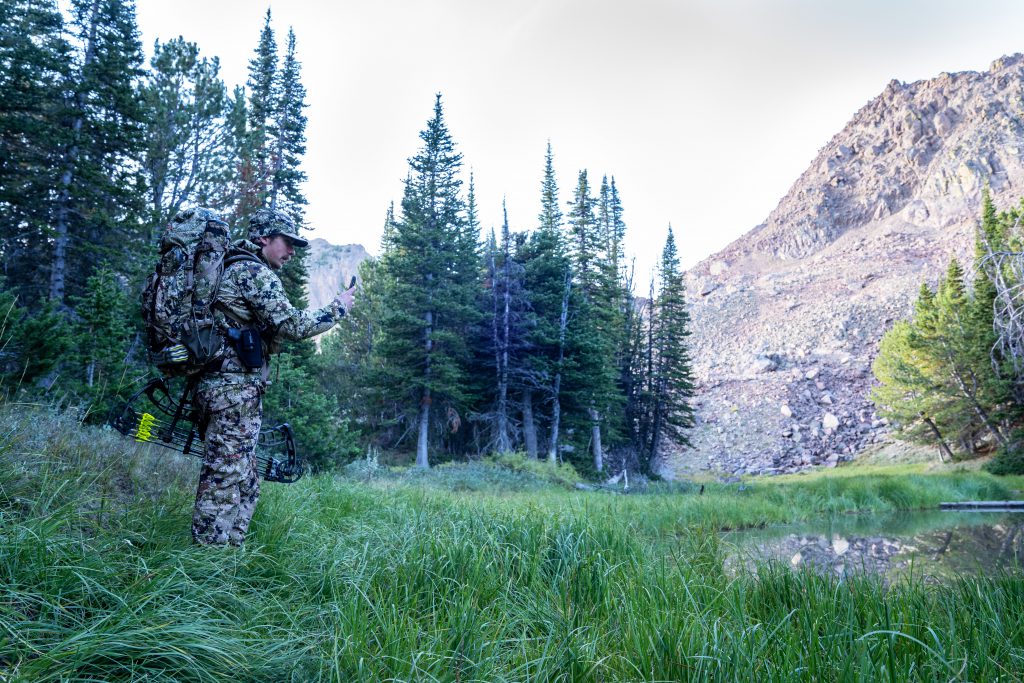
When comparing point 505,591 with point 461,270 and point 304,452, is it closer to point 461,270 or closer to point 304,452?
point 304,452

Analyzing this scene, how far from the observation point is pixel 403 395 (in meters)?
23.0

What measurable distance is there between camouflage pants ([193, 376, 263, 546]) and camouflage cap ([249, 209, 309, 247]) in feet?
3.36

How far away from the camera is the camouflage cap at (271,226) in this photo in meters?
3.73

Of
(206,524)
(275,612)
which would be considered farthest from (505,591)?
(206,524)

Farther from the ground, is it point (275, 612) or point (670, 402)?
point (670, 402)

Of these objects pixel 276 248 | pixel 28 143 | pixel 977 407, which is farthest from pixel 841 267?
pixel 276 248

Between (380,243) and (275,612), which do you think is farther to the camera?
(380,243)

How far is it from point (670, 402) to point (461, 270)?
47.2 ft

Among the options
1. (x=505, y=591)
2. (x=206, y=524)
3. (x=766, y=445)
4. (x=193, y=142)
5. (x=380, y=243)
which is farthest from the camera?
(x=766, y=445)

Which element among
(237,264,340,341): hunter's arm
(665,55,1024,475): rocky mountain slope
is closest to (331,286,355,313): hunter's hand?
(237,264,340,341): hunter's arm

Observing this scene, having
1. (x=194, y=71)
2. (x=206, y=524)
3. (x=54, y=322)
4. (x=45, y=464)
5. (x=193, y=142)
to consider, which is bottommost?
(x=206, y=524)

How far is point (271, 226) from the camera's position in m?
3.75

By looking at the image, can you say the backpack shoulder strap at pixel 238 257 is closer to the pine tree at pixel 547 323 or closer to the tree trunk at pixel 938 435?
the pine tree at pixel 547 323

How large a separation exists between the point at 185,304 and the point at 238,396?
611 millimetres
